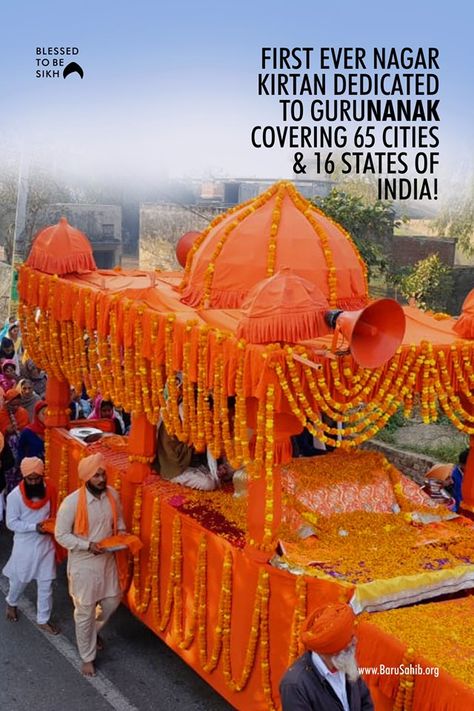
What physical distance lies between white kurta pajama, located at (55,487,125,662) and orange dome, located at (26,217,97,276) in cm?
242

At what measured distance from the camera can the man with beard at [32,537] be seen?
273 inches

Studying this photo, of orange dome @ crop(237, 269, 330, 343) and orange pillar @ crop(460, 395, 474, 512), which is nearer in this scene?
orange dome @ crop(237, 269, 330, 343)

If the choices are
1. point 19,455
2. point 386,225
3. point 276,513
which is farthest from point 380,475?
point 386,225

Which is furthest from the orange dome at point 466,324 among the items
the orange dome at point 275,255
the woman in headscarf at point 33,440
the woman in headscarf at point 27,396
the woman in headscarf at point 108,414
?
the woman in headscarf at point 27,396

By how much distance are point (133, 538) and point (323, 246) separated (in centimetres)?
264

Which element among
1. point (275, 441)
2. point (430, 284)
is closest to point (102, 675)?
point (275, 441)

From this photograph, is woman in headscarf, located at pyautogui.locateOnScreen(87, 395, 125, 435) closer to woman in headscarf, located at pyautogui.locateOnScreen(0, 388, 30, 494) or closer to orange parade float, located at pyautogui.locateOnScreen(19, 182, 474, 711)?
woman in headscarf, located at pyautogui.locateOnScreen(0, 388, 30, 494)

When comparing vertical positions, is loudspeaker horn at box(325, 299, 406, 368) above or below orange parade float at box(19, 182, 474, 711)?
above

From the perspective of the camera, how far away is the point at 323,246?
5.96 m

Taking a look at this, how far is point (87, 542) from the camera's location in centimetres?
631

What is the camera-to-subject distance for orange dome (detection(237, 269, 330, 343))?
4.68 metres

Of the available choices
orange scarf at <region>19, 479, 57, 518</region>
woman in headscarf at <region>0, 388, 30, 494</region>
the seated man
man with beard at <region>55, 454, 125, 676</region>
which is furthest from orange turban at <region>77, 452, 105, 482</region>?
woman in headscarf at <region>0, 388, 30, 494</region>

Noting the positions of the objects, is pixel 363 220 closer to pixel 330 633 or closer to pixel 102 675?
pixel 102 675

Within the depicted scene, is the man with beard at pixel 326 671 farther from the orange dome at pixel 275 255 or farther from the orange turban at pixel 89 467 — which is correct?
the orange turban at pixel 89 467
